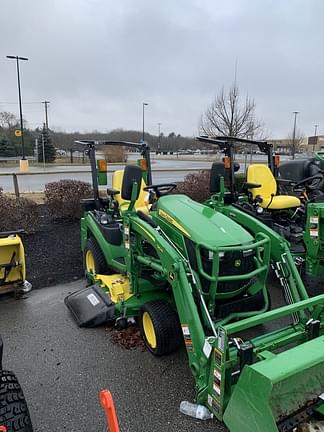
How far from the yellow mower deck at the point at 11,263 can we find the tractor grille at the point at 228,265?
2.32 meters

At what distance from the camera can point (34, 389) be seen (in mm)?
2867

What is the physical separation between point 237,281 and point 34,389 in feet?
5.63

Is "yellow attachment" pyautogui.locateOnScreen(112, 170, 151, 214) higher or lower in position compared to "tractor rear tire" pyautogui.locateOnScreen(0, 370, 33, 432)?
higher

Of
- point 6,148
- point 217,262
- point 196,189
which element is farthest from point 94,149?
point 6,148

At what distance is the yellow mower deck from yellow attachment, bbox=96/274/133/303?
1120mm

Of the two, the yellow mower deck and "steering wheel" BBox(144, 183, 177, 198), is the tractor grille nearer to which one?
"steering wheel" BBox(144, 183, 177, 198)

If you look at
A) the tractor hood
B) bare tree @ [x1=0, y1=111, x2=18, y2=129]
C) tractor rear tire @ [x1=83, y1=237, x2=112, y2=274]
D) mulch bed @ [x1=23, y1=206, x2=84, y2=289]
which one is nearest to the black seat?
the tractor hood

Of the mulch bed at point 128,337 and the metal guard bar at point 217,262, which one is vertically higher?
the metal guard bar at point 217,262

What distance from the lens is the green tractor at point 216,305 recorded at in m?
1.98

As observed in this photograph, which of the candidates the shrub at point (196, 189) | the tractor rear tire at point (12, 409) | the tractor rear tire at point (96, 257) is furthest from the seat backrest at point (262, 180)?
the tractor rear tire at point (12, 409)

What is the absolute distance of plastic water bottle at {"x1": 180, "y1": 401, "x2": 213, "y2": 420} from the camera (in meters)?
2.50

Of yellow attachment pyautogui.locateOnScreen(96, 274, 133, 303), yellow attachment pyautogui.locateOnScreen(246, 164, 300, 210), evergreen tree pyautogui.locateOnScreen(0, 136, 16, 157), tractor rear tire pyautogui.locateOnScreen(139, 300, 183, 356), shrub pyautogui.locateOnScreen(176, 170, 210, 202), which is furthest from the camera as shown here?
evergreen tree pyautogui.locateOnScreen(0, 136, 16, 157)

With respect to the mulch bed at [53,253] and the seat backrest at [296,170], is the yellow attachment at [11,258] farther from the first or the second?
the seat backrest at [296,170]

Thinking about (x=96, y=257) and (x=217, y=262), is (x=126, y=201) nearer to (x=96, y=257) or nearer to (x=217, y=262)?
(x=96, y=257)
